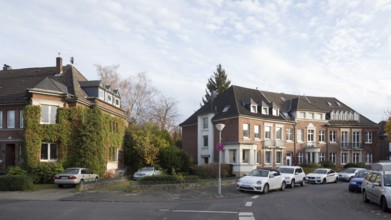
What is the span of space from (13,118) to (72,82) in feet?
19.1

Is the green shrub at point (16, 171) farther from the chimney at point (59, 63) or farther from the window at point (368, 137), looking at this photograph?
the window at point (368, 137)

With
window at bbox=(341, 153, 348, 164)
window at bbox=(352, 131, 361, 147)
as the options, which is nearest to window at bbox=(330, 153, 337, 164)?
window at bbox=(341, 153, 348, 164)

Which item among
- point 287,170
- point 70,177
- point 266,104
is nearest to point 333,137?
point 266,104

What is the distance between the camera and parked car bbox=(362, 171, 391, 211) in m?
16.4

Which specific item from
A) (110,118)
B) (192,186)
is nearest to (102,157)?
(110,118)

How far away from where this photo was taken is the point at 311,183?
121 ft

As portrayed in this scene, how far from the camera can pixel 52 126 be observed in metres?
33.0

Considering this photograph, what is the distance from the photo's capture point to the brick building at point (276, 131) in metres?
47.4

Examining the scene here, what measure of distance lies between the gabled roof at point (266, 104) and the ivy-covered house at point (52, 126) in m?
16.6

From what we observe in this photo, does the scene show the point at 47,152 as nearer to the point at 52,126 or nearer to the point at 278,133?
the point at 52,126

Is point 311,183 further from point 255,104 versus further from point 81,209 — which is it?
point 81,209

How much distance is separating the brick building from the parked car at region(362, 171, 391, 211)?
1035 inches

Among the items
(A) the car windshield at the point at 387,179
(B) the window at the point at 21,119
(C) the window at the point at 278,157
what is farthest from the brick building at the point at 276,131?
(A) the car windshield at the point at 387,179

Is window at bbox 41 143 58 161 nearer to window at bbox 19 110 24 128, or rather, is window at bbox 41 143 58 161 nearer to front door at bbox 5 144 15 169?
window at bbox 19 110 24 128
